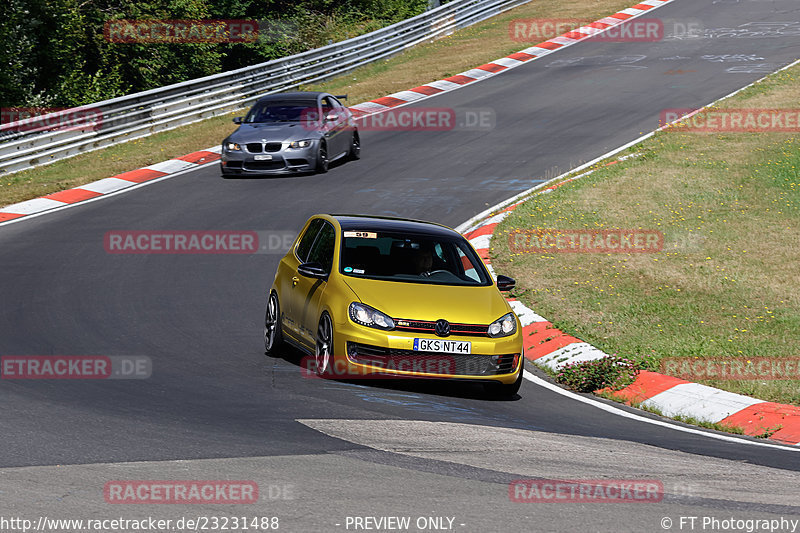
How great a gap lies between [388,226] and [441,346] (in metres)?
2.02

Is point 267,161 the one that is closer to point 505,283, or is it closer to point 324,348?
point 505,283

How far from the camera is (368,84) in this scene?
104 ft

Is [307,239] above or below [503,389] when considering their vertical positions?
above

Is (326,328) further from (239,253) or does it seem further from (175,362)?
(239,253)

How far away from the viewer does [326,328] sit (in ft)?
33.2

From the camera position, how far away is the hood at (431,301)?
9867 millimetres

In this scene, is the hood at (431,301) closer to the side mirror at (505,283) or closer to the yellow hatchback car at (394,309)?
the yellow hatchback car at (394,309)

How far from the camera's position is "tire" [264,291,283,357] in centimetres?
1121

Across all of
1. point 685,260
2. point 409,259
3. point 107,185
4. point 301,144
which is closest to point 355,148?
point 301,144

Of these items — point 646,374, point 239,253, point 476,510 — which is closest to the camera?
point 476,510

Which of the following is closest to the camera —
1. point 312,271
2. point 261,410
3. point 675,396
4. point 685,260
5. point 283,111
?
point 261,410

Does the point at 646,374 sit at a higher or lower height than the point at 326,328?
lower

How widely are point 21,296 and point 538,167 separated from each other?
12.0 metres

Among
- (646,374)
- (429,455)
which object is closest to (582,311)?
(646,374)
